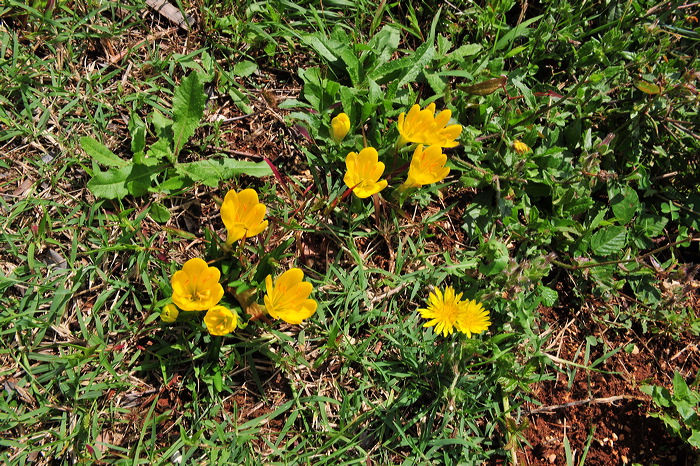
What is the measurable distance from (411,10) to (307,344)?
6.70 feet

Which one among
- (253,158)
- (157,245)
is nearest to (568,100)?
(253,158)

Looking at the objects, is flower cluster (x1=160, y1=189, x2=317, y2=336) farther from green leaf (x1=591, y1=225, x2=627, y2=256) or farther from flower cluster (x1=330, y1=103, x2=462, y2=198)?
green leaf (x1=591, y1=225, x2=627, y2=256)

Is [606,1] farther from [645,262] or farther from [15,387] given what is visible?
[15,387]

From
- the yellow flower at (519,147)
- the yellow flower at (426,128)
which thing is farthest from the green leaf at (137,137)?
the yellow flower at (519,147)

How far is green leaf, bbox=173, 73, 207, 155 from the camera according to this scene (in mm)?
2605

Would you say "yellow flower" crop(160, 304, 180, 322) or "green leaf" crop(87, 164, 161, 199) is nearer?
"yellow flower" crop(160, 304, 180, 322)

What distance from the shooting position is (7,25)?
264 cm

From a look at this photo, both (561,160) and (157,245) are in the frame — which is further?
(561,160)

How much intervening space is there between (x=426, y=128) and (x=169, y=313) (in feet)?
4.94

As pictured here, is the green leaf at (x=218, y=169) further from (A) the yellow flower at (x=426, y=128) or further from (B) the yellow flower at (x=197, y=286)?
(A) the yellow flower at (x=426, y=128)

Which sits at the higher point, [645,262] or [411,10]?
[411,10]

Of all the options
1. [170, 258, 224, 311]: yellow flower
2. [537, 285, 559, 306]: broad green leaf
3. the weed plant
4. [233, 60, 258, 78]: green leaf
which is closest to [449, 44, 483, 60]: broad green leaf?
the weed plant

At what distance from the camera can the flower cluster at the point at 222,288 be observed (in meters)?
2.16

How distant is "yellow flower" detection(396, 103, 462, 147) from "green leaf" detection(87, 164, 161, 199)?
1.25 meters
